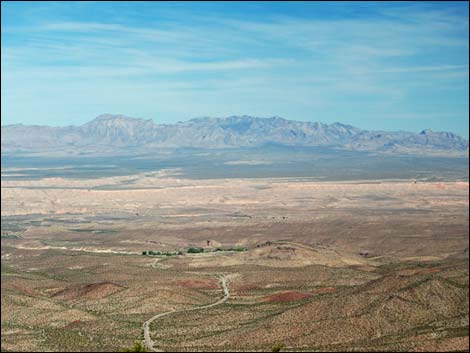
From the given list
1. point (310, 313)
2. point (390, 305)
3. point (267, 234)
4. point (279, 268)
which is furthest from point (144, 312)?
point (267, 234)

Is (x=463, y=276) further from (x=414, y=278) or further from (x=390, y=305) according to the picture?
(x=390, y=305)

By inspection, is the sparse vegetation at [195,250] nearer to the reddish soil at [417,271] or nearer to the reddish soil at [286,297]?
the reddish soil at [286,297]

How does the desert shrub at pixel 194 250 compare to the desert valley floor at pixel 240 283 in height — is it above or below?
below

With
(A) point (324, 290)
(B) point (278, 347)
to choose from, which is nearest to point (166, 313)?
(A) point (324, 290)

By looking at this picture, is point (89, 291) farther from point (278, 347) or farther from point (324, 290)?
point (278, 347)

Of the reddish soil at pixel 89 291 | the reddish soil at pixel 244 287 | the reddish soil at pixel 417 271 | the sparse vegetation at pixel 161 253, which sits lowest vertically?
the sparse vegetation at pixel 161 253

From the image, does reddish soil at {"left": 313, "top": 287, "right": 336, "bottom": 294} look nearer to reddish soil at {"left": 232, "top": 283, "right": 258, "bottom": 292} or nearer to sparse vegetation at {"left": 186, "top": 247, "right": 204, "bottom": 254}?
reddish soil at {"left": 232, "top": 283, "right": 258, "bottom": 292}

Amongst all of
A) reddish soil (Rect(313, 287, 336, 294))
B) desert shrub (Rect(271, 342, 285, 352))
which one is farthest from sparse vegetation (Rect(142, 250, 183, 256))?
desert shrub (Rect(271, 342, 285, 352))

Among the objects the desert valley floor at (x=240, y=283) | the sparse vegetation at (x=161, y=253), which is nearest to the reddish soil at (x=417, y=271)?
the desert valley floor at (x=240, y=283)
